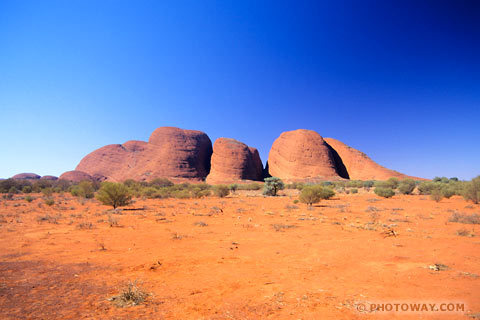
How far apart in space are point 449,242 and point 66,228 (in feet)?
40.2

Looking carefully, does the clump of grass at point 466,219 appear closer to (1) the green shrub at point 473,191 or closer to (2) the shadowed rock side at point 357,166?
(1) the green shrub at point 473,191

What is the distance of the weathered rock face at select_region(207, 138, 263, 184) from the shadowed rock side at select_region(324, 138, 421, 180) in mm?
22183

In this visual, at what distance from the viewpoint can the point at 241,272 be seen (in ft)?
13.7

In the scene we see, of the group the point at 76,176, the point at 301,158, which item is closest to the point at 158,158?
the point at 76,176

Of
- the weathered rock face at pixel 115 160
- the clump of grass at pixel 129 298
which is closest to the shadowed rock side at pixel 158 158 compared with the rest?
the weathered rock face at pixel 115 160

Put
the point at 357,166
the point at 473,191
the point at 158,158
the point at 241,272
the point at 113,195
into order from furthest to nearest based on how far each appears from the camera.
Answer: the point at 158,158, the point at 357,166, the point at 113,195, the point at 473,191, the point at 241,272

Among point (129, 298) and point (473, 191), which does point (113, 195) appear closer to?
point (129, 298)

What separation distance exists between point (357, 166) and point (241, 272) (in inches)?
2423

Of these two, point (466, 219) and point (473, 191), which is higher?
point (473, 191)

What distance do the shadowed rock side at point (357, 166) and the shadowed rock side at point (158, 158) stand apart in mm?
36194

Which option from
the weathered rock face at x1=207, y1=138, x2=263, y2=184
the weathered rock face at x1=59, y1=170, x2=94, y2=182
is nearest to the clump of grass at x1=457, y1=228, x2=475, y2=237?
the weathered rock face at x1=207, y1=138, x2=263, y2=184

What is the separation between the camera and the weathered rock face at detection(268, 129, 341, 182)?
52.9m

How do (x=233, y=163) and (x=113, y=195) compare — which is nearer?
(x=113, y=195)

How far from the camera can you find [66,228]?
841 centimetres
